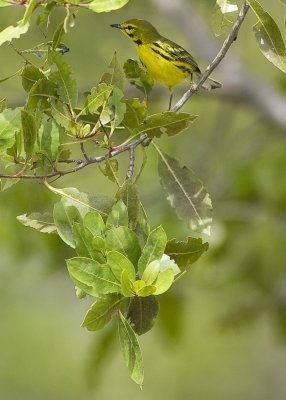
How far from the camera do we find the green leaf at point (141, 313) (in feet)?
5.83

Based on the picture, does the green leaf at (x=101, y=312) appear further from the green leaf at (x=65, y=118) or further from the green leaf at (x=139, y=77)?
the green leaf at (x=139, y=77)

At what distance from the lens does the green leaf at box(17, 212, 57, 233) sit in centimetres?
188

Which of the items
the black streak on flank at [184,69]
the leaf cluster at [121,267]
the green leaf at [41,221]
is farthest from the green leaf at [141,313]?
the black streak on flank at [184,69]

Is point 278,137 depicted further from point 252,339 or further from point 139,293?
point 139,293

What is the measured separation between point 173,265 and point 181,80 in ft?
2.32

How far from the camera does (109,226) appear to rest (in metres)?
1.74

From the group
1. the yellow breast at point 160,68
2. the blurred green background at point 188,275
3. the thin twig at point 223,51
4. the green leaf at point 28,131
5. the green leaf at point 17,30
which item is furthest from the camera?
the blurred green background at point 188,275

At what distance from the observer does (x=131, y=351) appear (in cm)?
169

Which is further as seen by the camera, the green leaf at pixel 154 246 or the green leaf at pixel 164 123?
the green leaf at pixel 164 123

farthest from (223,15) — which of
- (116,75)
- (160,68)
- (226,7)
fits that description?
(160,68)

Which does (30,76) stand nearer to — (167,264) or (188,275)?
(167,264)

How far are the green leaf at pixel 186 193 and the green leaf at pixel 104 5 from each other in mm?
401

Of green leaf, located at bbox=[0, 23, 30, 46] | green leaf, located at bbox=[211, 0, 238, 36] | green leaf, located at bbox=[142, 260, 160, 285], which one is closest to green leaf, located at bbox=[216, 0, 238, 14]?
green leaf, located at bbox=[211, 0, 238, 36]

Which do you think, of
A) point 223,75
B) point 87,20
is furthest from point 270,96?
point 87,20
